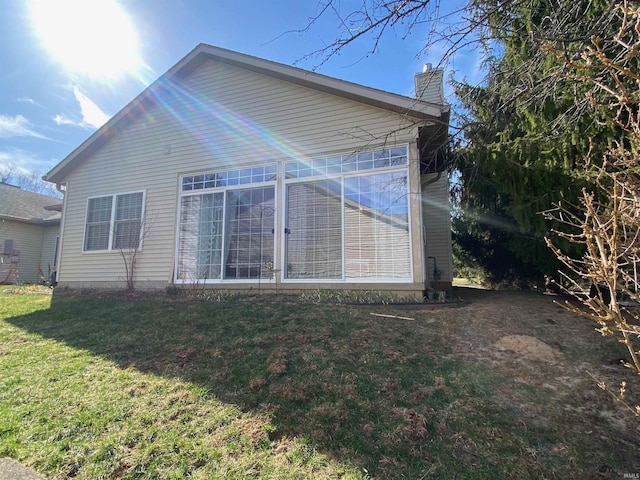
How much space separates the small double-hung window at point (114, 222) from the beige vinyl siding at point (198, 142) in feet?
0.65

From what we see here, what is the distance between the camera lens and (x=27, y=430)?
103 inches

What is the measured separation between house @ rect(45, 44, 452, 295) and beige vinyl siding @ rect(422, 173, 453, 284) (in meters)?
0.03

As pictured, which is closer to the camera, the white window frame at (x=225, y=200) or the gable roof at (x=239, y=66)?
the gable roof at (x=239, y=66)

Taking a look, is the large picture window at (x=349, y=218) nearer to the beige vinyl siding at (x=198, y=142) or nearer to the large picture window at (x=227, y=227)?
the beige vinyl siding at (x=198, y=142)

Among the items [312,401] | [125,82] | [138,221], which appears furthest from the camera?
[125,82]

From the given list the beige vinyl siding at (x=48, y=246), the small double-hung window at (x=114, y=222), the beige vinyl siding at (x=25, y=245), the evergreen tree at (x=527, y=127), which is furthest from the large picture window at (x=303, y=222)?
the beige vinyl siding at (x=25, y=245)

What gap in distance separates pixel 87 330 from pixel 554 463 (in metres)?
5.89

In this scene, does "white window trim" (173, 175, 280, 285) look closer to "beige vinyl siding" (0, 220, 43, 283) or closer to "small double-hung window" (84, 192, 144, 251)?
"small double-hung window" (84, 192, 144, 251)

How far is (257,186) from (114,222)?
437 centimetres

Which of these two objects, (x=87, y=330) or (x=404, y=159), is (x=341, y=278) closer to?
(x=404, y=159)

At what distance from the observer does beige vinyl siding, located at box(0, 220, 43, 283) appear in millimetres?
15426

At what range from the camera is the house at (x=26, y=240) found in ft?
49.8

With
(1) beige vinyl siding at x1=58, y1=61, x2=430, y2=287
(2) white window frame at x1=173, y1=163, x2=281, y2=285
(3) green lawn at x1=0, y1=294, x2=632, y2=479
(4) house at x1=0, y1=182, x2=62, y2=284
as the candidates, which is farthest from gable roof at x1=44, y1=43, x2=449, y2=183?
(4) house at x1=0, y1=182, x2=62, y2=284

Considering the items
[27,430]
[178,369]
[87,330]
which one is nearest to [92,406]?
[27,430]
